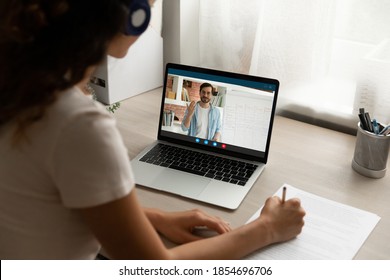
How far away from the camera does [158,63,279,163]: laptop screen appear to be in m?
1.21

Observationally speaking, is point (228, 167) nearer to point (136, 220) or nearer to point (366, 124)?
point (366, 124)

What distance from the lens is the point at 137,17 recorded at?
723mm

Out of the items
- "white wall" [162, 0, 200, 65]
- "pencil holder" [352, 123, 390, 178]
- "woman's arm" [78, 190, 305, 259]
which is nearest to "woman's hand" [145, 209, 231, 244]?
"woman's arm" [78, 190, 305, 259]

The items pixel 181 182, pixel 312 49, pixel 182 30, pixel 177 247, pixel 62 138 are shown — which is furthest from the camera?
pixel 182 30

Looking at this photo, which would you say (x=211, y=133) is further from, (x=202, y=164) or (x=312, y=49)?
(x=312, y=49)

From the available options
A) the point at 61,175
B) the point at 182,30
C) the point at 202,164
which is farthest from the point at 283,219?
the point at 182,30

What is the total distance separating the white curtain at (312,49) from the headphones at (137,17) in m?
0.78

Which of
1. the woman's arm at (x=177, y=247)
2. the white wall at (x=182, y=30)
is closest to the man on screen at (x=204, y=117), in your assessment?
the woman's arm at (x=177, y=247)

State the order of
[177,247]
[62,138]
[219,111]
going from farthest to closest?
[219,111], [177,247], [62,138]

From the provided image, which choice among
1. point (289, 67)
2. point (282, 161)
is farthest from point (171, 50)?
point (282, 161)

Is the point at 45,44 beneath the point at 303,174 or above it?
above

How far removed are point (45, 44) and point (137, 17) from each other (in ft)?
0.51

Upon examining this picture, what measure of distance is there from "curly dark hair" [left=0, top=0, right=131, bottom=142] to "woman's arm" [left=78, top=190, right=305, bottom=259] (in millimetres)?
179

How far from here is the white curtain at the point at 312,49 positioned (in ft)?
4.30
